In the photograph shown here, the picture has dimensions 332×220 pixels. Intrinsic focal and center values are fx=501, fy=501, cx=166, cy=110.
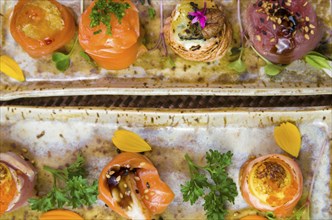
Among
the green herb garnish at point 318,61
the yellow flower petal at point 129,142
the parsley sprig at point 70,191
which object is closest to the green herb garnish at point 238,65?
the green herb garnish at point 318,61

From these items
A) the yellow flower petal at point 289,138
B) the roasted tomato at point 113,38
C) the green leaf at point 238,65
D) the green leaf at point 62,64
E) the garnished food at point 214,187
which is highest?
the roasted tomato at point 113,38

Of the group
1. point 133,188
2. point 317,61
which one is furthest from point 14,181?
A: point 317,61

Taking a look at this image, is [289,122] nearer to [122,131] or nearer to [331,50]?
[331,50]

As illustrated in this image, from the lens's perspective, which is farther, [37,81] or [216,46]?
[37,81]

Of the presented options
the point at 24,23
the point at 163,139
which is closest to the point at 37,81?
the point at 24,23

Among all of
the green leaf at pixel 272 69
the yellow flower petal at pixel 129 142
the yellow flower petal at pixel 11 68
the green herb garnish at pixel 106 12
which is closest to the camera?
the green herb garnish at pixel 106 12

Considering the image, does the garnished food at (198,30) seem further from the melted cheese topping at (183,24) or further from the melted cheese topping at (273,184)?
the melted cheese topping at (273,184)

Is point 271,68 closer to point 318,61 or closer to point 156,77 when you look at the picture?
point 318,61
